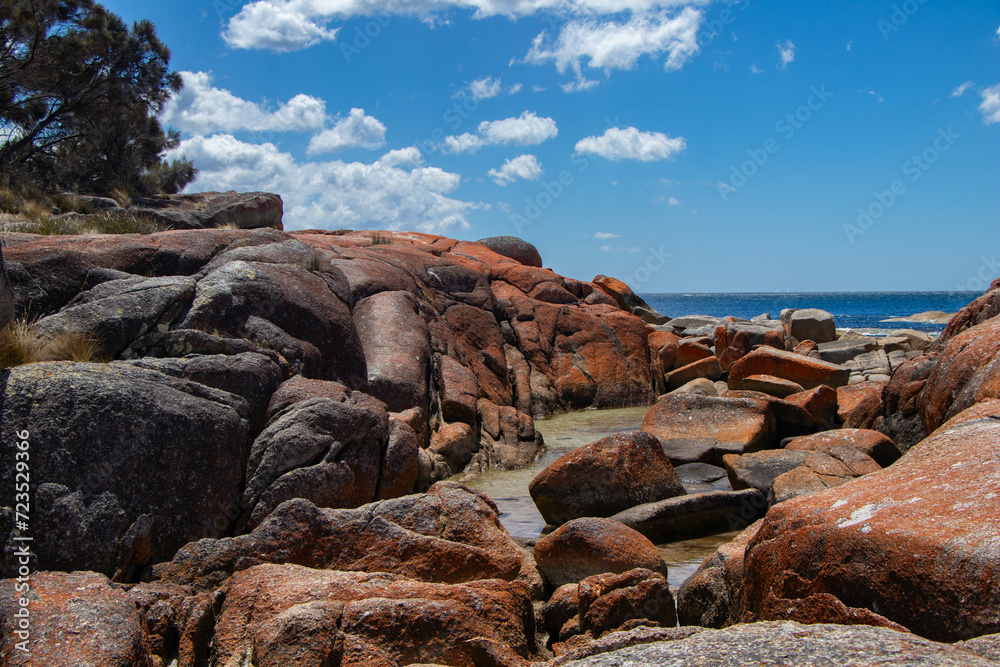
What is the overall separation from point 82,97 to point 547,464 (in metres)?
20.9

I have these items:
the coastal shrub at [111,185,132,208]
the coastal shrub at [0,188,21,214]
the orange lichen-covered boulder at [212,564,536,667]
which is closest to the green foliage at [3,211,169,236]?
the coastal shrub at [0,188,21,214]

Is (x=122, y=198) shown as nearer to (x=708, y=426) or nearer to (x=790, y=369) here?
(x=708, y=426)

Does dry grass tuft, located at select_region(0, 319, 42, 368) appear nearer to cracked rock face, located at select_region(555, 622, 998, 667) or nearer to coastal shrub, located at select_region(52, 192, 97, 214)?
cracked rock face, located at select_region(555, 622, 998, 667)

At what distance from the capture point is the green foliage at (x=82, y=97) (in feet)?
68.9

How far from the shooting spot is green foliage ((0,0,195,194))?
21.0 meters

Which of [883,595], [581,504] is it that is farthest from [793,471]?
[883,595]

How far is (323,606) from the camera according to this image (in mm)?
3857

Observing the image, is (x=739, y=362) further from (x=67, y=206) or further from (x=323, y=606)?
(x=67, y=206)

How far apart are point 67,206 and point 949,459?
18741 mm

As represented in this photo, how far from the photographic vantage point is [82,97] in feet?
75.2

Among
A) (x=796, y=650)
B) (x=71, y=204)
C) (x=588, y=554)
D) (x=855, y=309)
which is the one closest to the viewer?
(x=796, y=650)

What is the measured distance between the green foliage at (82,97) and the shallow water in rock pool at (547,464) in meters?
15.6

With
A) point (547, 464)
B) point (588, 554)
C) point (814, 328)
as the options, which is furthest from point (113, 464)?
point (814, 328)

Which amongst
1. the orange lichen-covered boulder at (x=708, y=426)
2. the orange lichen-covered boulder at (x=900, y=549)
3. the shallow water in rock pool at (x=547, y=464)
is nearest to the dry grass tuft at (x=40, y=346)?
the shallow water in rock pool at (x=547, y=464)
